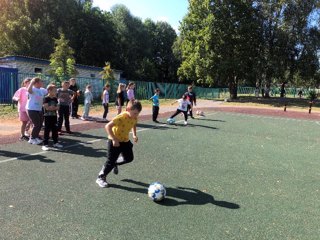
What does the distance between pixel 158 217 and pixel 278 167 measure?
4379mm

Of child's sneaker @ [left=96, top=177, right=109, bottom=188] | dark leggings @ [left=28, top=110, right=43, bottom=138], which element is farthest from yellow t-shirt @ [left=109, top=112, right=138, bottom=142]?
dark leggings @ [left=28, top=110, right=43, bottom=138]

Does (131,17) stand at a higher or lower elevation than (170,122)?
higher

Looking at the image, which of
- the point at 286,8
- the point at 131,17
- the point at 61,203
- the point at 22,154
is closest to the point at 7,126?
the point at 22,154

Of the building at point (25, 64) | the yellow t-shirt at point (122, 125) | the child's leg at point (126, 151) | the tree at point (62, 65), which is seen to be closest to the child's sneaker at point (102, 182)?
the child's leg at point (126, 151)

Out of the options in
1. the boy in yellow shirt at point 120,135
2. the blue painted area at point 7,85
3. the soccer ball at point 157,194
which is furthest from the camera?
the blue painted area at point 7,85

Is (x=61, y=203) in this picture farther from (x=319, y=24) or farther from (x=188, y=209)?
(x=319, y=24)

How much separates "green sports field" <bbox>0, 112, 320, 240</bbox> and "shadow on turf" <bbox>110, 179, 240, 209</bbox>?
0.02m

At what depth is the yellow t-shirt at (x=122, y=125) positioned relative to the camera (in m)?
6.11

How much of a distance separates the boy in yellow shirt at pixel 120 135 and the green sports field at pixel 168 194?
0.42m

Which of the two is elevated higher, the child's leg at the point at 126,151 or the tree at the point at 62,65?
the tree at the point at 62,65

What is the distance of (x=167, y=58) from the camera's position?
233ft

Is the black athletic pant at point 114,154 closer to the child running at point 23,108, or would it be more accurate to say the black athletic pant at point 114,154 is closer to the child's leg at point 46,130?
the child's leg at point 46,130

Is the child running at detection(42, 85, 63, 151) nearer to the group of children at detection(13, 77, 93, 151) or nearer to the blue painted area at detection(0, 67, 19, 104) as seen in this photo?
the group of children at detection(13, 77, 93, 151)

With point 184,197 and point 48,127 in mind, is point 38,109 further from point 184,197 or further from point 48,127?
point 184,197
